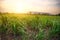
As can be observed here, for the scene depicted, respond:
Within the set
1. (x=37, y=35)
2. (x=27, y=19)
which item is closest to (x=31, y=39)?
(x=37, y=35)

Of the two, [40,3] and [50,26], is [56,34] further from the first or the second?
[40,3]

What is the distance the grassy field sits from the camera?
1686mm

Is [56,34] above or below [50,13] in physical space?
below

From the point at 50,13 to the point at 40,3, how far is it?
0.14 metres

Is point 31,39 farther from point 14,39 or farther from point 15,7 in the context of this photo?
point 15,7

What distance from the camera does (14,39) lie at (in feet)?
5.55

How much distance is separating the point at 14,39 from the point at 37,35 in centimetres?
23

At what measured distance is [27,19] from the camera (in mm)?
1709

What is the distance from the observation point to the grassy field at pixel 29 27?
1.69 metres

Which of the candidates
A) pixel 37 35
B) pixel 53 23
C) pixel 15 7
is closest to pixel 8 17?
pixel 15 7

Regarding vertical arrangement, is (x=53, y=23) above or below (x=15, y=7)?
below

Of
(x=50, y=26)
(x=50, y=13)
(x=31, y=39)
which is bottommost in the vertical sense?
(x=31, y=39)

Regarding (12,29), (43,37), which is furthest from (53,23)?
(12,29)

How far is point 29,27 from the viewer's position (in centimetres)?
170
